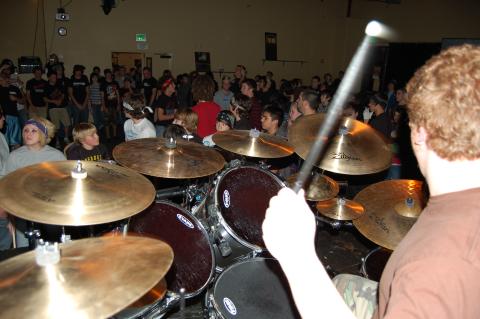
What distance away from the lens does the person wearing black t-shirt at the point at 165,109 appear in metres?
6.74

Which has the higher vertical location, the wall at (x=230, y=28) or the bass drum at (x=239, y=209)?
the wall at (x=230, y=28)

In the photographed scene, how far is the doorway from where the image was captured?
501 inches

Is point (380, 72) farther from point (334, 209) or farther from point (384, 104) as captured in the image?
point (334, 209)

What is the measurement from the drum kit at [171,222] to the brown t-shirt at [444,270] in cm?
94

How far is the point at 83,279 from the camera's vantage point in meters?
1.43

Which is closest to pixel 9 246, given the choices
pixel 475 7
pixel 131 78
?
pixel 131 78

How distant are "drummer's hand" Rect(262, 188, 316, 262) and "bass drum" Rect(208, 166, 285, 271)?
1959 mm

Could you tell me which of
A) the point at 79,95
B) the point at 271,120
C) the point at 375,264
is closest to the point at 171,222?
the point at 375,264

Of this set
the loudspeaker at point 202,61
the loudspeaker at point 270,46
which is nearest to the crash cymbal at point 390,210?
the loudspeaker at point 202,61

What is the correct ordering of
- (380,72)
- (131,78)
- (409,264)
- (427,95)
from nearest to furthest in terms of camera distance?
(409,264) < (427,95) < (131,78) < (380,72)

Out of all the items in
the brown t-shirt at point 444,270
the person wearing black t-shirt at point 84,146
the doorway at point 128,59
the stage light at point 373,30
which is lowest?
the person wearing black t-shirt at point 84,146

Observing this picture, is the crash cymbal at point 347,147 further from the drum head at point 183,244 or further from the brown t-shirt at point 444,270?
the brown t-shirt at point 444,270

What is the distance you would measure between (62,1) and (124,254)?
12.4m

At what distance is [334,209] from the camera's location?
3.86m
